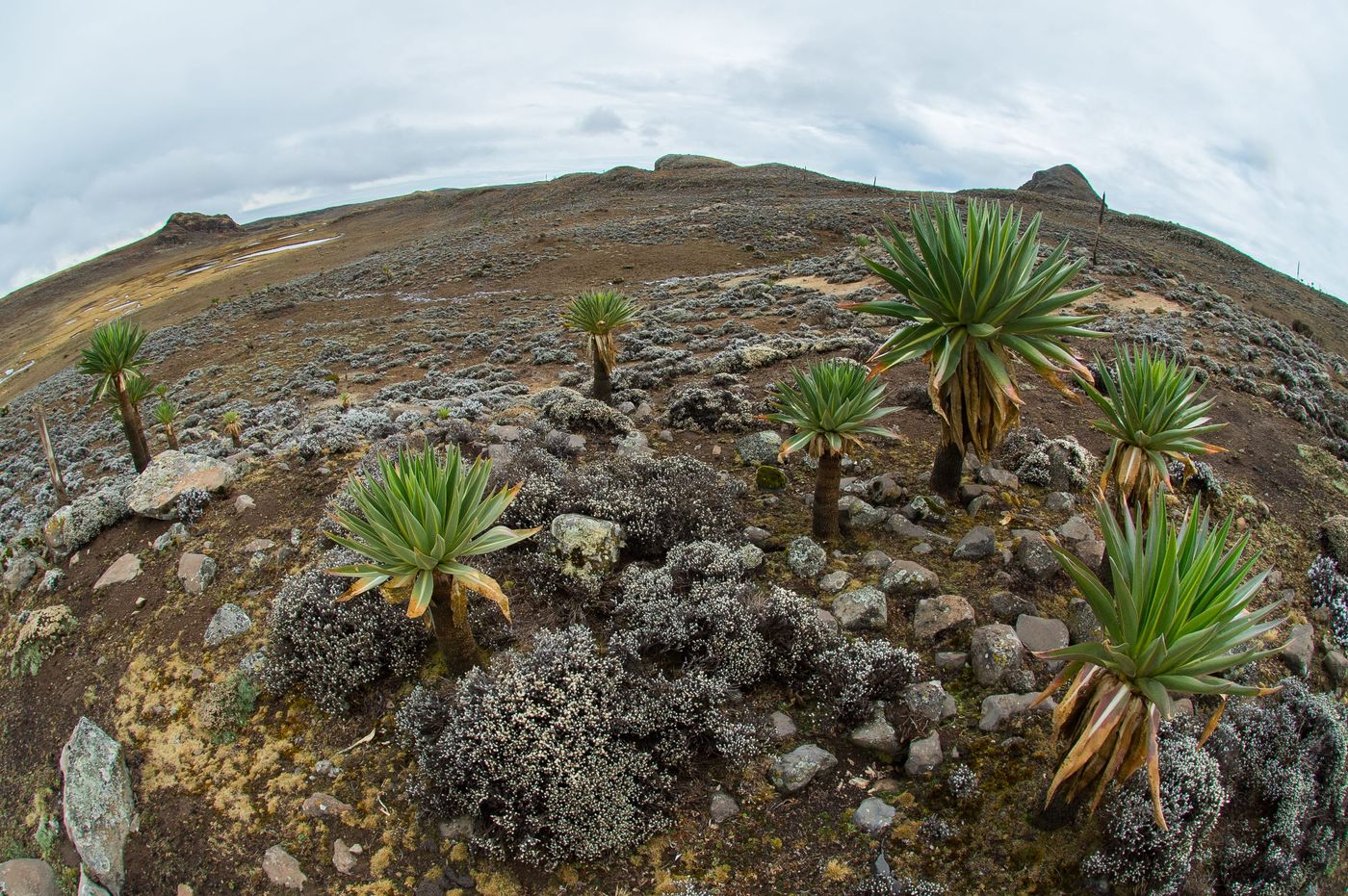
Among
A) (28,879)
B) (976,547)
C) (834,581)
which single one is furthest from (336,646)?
(976,547)

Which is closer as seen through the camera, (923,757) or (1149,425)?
A: (923,757)

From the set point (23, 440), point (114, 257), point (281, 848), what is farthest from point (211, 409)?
point (114, 257)

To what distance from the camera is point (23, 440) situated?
18812 mm

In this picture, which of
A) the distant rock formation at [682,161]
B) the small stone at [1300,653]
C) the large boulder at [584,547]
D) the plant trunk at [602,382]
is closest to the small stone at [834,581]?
the large boulder at [584,547]

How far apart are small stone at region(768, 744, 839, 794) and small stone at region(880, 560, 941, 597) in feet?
5.13

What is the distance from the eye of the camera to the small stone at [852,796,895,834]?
3.82 meters

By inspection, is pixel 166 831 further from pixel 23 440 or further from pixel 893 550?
pixel 23 440

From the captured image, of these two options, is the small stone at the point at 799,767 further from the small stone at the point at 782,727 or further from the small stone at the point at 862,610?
the small stone at the point at 862,610

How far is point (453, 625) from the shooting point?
477 cm

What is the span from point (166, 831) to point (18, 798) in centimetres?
187

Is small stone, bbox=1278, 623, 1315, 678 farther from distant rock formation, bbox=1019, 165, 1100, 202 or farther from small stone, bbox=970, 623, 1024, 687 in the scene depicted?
distant rock formation, bbox=1019, 165, 1100, 202

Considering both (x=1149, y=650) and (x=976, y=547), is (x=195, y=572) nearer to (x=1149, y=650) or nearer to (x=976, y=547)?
(x=976, y=547)

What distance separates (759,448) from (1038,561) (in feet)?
10.5

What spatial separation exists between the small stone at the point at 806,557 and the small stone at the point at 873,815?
6.52 ft
